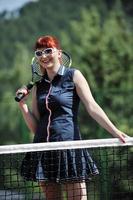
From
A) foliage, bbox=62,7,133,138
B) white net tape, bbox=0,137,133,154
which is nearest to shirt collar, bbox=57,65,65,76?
white net tape, bbox=0,137,133,154

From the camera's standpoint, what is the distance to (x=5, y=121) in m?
14.5

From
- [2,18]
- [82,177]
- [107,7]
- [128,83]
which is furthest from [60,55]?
[2,18]

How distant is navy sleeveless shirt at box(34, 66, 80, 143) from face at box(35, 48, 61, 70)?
68 millimetres

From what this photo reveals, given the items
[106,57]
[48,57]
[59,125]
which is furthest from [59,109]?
[106,57]

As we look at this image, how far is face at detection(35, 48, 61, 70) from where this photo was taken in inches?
187

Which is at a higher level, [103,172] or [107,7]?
[107,7]

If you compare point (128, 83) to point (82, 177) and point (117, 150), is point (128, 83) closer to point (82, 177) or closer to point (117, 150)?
point (117, 150)

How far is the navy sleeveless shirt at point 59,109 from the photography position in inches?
186

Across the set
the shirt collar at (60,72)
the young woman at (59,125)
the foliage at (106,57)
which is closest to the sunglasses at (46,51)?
the young woman at (59,125)

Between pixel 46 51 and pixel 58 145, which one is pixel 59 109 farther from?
pixel 46 51

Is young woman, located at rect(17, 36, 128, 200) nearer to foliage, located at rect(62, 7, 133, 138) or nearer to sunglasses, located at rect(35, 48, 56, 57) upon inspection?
sunglasses, located at rect(35, 48, 56, 57)

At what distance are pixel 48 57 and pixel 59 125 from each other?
471 mm

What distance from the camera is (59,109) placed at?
4727mm

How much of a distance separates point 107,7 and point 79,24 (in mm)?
17757
